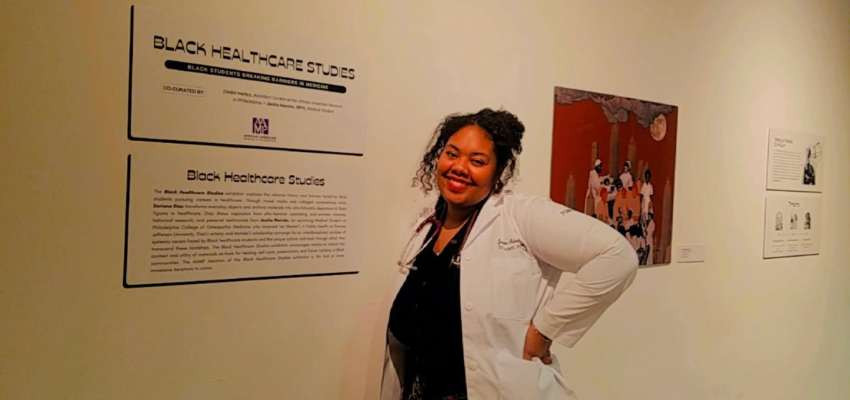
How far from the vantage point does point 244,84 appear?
1.33m

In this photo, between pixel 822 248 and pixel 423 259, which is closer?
pixel 423 259

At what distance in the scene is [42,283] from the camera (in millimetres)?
1148

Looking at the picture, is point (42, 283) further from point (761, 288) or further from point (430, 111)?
point (761, 288)

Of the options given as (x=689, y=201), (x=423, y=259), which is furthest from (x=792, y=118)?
(x=423, y=259)

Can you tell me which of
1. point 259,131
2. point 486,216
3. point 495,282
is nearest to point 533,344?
point 495,282

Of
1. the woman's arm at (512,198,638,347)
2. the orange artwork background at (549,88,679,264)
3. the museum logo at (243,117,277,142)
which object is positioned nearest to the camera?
the woman's arm at (512,198,638,347)

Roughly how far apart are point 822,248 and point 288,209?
2715 mm

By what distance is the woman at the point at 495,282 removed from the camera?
3.74 feet

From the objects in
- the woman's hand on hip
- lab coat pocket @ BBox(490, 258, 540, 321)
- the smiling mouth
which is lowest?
the woman's hand on hip

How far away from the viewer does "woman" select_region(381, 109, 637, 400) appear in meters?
1.14

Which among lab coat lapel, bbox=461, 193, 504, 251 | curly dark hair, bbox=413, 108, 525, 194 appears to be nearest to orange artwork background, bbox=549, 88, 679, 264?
curly dark hair, bbox=413, 108, 525, 194

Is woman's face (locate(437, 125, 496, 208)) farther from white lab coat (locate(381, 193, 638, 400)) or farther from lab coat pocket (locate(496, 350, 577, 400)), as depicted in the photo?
lab coat pocket (locate(496, 350, 577, 400))

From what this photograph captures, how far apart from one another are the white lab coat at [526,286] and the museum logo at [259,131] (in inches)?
23.3

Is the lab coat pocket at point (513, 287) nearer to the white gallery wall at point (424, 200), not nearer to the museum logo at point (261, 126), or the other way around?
the white gallery wall at point (424, 200)
